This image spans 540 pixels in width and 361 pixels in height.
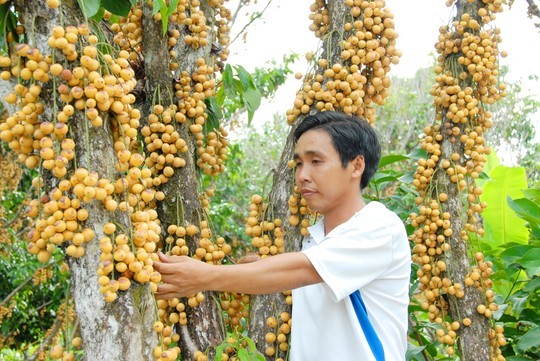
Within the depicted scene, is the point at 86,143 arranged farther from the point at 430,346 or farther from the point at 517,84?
the point at 517,84

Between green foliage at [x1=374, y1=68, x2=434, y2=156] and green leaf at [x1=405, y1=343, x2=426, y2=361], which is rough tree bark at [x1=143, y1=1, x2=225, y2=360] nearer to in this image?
green leaf at [x1=405, y1=343, x2=426, y2=361]

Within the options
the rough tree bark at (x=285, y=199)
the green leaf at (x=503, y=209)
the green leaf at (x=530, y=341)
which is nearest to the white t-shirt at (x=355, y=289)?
the rough tree bark at (x=285, y=199)

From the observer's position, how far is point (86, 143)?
1.44 meters

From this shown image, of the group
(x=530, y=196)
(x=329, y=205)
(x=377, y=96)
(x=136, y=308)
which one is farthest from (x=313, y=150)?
(x=530, y=196)

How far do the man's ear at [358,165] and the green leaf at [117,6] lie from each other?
0.92 meters

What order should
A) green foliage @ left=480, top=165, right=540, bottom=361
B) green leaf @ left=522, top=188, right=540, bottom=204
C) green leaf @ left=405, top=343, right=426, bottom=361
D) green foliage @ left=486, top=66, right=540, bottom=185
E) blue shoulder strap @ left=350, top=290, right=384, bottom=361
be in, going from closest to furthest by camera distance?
blue shoulder strap @ left=350, top=290, right=384, bottom=361 < green leaf @ left=405, top=343, right=426, bottom=361 < green foliage @ left=480, top=165, right=540, bottom=361 < green leaf @ left=522, top=188, right=540, bottom=204 < green foliage @ left=486, top=66, right=540, bottom=185

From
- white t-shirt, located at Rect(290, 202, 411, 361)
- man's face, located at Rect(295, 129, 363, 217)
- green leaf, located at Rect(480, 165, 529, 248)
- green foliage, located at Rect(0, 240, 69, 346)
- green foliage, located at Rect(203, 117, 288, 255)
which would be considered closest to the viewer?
white t-shirt, located at Rect(290, 202, 411, 361)

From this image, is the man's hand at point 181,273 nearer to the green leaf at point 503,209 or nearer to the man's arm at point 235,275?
the man's arm at point 235,275

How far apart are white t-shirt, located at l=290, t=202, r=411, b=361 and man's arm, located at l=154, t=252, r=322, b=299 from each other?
0.05 m

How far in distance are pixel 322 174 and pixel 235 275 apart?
537mm

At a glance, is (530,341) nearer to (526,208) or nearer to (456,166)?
(526,208)

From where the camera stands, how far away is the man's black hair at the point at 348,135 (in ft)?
6.74

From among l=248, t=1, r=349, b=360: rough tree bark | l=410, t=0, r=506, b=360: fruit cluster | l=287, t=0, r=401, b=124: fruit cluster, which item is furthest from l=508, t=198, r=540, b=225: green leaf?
l=248, t=1, r=349, b=360: rough tree bark

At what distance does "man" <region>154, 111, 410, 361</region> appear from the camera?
1691mm
